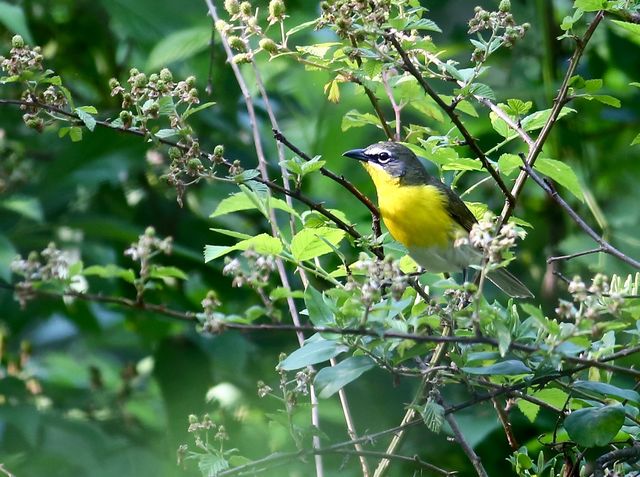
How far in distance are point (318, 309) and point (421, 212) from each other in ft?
4.49

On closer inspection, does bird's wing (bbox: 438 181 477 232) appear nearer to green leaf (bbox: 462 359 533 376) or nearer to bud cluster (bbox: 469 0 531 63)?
bud cluster (bbox: 469 0 531 63)

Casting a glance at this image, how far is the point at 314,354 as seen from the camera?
6.37 ft

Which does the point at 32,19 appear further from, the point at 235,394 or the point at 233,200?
the point at 233,200

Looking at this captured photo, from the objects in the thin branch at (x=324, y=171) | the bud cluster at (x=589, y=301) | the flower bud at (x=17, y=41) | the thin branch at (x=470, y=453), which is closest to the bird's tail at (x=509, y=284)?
the thin branch at (x=324, y=171)

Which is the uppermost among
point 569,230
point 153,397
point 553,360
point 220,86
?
point 553,360

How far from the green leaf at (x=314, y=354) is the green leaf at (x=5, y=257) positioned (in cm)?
192

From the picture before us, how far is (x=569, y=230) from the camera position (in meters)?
5.01

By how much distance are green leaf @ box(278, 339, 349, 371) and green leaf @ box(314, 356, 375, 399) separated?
0.11ft

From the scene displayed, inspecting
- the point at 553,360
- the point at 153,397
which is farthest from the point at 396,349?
the point at 153,397

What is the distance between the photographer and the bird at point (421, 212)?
3.05 m

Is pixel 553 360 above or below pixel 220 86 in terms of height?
above

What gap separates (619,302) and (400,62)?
0.68 m

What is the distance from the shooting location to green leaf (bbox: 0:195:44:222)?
13.5ft

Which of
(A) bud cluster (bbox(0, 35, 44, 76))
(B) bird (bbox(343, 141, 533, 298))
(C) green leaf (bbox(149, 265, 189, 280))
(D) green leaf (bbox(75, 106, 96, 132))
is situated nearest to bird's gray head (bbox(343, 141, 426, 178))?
(B) bird (bbox(343, 141, 533, 298))
